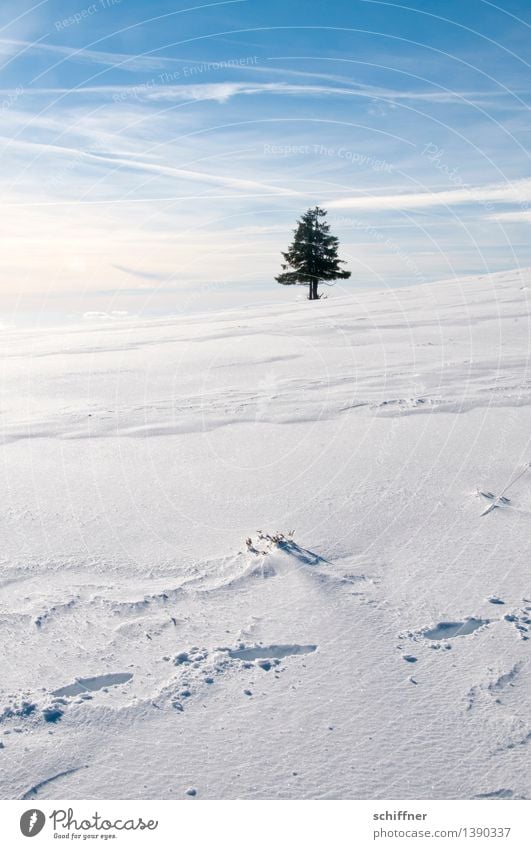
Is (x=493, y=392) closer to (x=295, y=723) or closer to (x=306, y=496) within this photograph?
(x=306, y=496)

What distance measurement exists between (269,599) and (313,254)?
29868mm

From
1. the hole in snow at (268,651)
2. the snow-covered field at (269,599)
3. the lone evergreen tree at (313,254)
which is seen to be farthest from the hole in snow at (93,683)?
the lone evergreen tree at (313,254)

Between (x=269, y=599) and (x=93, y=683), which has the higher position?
(x=269, y=599)

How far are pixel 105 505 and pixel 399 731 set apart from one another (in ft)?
8.22

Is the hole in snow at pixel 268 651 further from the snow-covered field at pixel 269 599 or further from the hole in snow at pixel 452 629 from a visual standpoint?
the hole in snow at pixel 452 629

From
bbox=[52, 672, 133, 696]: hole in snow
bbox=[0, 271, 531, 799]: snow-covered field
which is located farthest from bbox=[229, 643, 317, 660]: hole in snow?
bbox=[52, 672, 133, 696]: hole in snow

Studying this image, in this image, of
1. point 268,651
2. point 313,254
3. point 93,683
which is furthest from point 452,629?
point 313,254

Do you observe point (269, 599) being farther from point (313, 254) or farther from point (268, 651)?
point (313, 254)

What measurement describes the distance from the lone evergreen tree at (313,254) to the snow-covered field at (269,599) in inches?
999

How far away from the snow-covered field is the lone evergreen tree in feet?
83.3

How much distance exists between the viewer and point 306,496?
439 centimetres

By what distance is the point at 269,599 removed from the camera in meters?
3.20

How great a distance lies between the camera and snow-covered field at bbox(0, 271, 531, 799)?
224 cm

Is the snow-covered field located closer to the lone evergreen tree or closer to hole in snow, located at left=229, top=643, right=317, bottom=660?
hole in snow, located at left=229, top=643, right=317, bottom=660
